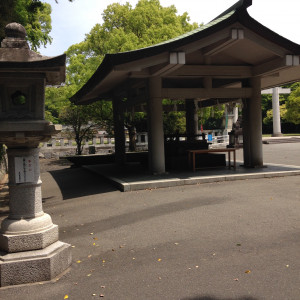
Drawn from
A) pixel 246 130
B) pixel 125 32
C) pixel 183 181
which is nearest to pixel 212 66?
pixel 246 130

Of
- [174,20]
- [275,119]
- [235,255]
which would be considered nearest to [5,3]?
[235,255]

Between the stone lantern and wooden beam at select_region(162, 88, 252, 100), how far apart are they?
677 cm

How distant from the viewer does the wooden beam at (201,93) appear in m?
11.0

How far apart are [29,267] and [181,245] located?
7.11ft

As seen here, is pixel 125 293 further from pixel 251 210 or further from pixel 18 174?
pixel 251 210

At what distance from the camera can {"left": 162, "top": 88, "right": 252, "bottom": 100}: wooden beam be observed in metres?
A: 11.0

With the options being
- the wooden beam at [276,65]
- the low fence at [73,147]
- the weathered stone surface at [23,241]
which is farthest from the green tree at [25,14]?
the low fence at [73,147]

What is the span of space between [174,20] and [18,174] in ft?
75.4

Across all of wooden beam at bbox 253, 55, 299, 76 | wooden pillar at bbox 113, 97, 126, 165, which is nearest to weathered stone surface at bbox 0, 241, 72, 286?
wooden beam at bbox 253, 55, 299, 76

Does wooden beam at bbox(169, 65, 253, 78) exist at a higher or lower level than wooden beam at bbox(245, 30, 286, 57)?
lower

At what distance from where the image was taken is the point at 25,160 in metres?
4.41

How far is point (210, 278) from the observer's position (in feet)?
12.6

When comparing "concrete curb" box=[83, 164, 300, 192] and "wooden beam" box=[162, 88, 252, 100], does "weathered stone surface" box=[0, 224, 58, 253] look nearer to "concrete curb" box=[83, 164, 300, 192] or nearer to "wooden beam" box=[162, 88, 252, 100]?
"concrete curb" box=[83, 164, 300, 192]

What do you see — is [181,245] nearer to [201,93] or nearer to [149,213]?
[149,213]
